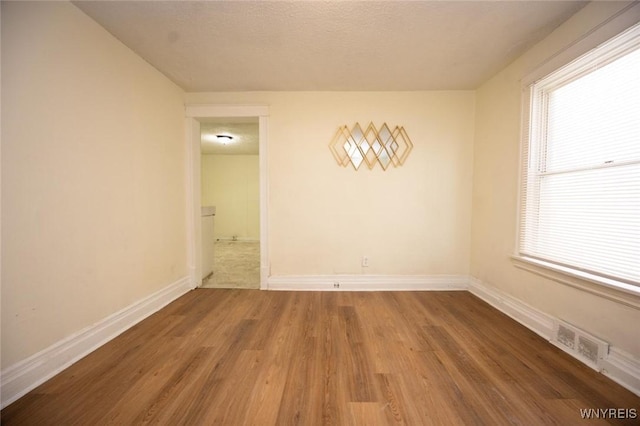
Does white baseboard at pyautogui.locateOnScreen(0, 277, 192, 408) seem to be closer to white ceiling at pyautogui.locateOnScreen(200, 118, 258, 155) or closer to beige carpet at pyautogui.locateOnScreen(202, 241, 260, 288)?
beige carpet at pyautogui.locateOnScreen(202, 241, 260, 288)

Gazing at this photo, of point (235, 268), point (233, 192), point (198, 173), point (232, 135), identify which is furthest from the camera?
point (233, 192)

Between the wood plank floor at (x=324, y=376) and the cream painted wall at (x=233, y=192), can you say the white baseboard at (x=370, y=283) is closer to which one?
the wood plank floor at (x=324, y=376)

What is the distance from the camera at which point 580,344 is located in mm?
1496

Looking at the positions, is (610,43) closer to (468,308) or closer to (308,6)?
(308,6)

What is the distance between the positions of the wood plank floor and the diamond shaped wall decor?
1.64 m

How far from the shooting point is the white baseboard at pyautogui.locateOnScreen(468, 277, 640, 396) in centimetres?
Result: 125

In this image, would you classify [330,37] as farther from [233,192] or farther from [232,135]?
[233,192]

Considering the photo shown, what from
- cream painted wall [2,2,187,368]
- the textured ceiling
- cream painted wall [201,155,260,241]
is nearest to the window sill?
the textured ceiling

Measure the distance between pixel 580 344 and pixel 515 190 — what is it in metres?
1.20

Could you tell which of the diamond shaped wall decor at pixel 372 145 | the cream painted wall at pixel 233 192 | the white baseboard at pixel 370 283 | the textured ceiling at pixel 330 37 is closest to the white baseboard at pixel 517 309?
the white baseboard at pixel 370 283

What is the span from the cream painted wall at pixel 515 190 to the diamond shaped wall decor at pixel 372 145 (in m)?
0.83

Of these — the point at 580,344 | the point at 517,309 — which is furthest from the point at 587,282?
the point at 517,309

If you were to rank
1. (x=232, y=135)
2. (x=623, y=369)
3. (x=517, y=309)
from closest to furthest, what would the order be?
1. (x=623, y=369)
2. (x=517, y=309)
3. (x=232, y=135)

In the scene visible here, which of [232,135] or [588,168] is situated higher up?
[232,135]
